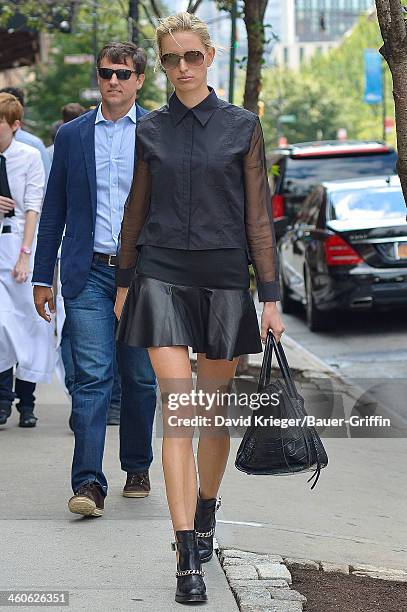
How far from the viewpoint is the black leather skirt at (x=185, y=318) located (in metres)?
4.94

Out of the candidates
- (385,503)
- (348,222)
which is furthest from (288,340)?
(385,503)

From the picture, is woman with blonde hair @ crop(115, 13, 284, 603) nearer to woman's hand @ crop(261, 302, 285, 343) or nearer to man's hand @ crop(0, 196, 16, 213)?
woman's hand @ crop(261, 302, 285, 343)

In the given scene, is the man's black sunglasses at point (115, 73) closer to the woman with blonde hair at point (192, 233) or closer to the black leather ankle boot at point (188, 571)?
the woman with blonde hair at point (192, 233)

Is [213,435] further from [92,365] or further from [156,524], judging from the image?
[92,365]

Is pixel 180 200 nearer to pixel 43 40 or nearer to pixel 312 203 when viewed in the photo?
pixel 312 203

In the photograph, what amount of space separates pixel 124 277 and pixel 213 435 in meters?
0.69

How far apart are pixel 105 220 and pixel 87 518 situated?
127cm

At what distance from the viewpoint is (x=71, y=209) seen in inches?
243

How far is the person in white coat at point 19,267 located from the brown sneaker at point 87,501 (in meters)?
2.67

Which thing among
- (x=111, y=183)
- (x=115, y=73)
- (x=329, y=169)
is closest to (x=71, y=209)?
(x=111, y=183)

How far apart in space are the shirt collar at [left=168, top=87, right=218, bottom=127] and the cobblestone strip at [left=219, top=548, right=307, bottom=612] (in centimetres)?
161

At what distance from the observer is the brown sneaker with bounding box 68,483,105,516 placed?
5898 millimetres

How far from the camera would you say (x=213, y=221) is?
16.4 feet

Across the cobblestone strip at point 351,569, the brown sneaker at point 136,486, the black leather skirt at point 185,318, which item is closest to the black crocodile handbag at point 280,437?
the black leather skirt at point 185,318
